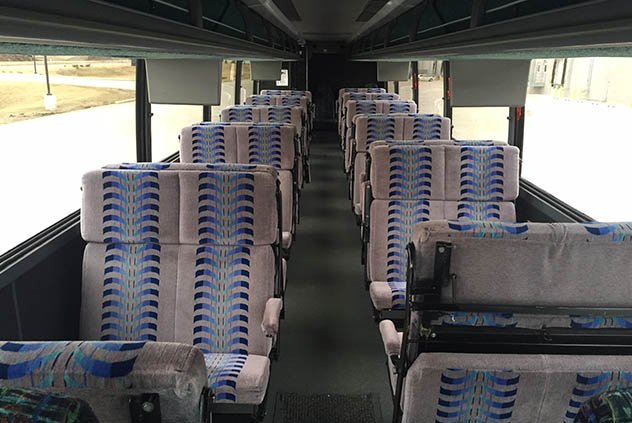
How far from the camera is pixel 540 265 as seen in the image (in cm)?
177

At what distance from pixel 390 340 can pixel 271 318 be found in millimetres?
558

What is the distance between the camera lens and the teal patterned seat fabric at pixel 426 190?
3.85 metres

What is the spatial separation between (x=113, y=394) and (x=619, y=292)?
4.95 ft

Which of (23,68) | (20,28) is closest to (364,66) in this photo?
(23,68)

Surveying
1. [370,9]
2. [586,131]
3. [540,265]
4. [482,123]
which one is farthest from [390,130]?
[540,265]

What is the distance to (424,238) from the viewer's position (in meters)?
1.79

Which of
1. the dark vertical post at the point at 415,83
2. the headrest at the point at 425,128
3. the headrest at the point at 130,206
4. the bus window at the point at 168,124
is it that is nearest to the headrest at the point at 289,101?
the bus window at the point at 168,124

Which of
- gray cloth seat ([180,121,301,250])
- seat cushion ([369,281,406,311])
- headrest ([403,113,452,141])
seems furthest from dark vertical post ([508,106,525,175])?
seat cushion ([369,281,406,311])

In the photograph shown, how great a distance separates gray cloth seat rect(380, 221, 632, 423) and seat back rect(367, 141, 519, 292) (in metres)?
2.04

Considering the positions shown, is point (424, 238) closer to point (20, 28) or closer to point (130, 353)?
point (130, 353)

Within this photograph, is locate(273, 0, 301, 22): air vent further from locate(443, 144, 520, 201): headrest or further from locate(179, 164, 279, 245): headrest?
locate(179, 164, 279, 245): headrest

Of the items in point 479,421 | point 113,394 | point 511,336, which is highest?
point 113,394

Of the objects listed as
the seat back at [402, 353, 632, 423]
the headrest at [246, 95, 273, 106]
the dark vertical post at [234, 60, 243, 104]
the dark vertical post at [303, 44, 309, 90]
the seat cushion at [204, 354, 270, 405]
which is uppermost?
the dark vertical post at [303, 44, 309, 90]

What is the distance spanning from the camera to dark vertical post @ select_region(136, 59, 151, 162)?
15.7ft
